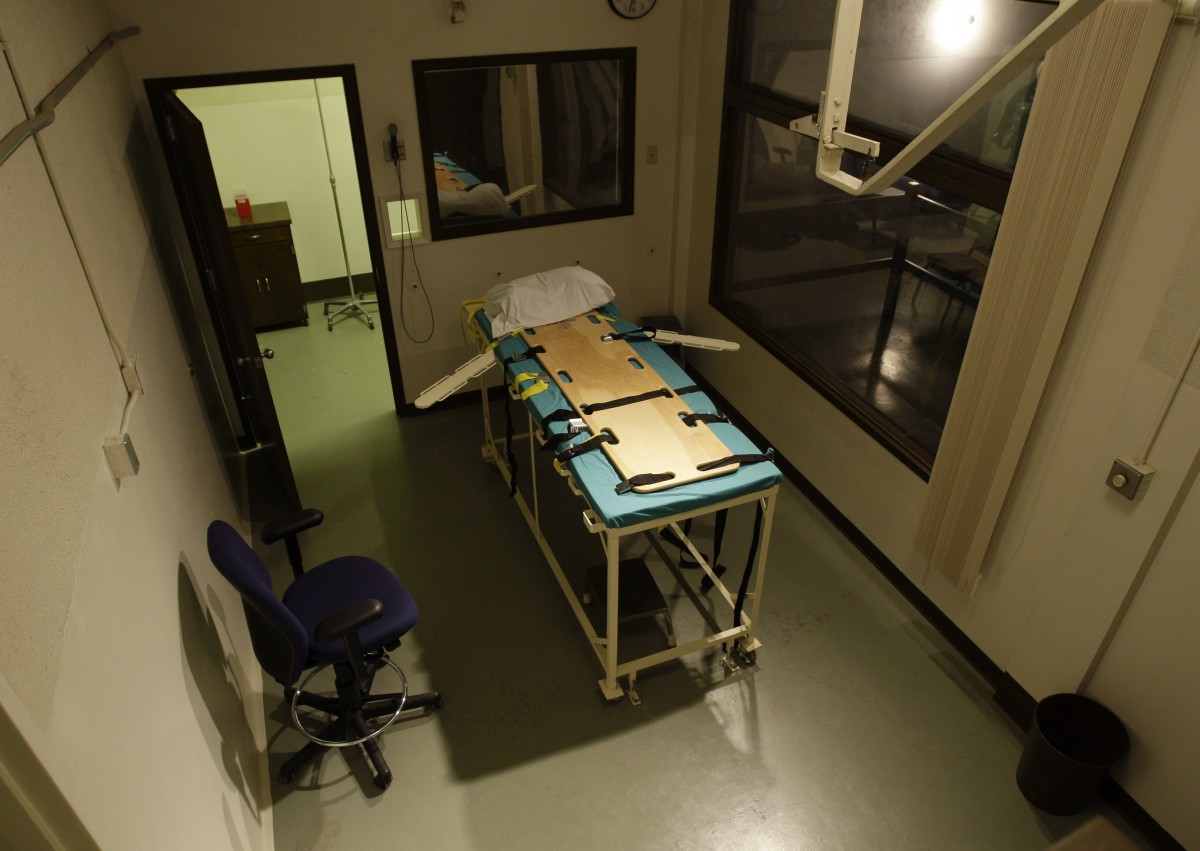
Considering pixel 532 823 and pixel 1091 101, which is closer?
pixel 1091 101

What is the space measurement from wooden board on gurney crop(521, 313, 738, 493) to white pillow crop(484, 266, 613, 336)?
0.06 m

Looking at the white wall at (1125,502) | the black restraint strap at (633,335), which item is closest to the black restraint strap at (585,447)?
the black restraint strap at (633,335)

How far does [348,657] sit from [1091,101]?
113 inches

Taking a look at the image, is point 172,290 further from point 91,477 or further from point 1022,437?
point 1022,437

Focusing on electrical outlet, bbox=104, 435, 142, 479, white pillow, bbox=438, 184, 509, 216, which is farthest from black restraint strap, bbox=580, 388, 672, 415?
white pillow, bbox=438, 184, 509, 216

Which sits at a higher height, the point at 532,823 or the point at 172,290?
the point at 172,290

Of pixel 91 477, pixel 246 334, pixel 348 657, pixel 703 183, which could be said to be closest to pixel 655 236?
pixel 703 183

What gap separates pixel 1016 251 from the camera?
264 centimetres

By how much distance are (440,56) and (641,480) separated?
2.68 metres

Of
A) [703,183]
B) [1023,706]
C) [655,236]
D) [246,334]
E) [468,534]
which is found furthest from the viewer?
[655,236]

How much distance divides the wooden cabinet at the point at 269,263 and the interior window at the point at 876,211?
3115mm

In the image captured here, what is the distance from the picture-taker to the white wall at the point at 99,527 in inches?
53.6

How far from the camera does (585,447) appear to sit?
305 cm

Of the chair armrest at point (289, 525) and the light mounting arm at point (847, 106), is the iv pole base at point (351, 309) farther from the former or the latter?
the light mounting arm at point (847, 106)
